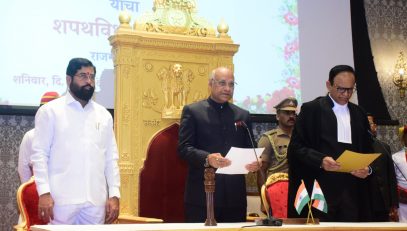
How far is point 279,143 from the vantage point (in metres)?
5.12

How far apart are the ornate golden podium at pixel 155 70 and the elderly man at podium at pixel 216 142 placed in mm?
587

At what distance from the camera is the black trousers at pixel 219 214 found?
352 cm

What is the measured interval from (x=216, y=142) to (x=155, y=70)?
0.90 m

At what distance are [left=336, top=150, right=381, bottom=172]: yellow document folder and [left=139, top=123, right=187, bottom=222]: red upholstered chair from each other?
1.21 meters

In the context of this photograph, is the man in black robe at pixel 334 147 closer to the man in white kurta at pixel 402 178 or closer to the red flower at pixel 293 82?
the man in white kurta at pixel 402 178

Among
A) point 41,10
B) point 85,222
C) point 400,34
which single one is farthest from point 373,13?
point 85,222

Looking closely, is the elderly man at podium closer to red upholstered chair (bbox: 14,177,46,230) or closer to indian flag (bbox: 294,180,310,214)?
indian flag (bbox: 294,180,310,214)

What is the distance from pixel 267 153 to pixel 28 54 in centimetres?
218

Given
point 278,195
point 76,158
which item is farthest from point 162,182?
point 76,158

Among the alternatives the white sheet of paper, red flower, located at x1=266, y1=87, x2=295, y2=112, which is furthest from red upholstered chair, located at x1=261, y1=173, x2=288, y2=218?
red flower, located at x1=266, y1=87, x2=295, y2=112

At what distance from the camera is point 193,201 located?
354cm

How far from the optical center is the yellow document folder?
317 centimetres

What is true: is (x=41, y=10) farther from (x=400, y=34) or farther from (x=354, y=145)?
(x=400, y=34)

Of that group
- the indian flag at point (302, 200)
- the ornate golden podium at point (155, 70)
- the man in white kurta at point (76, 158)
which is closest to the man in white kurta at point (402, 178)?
the ornate golden podium at point (155, 70)
